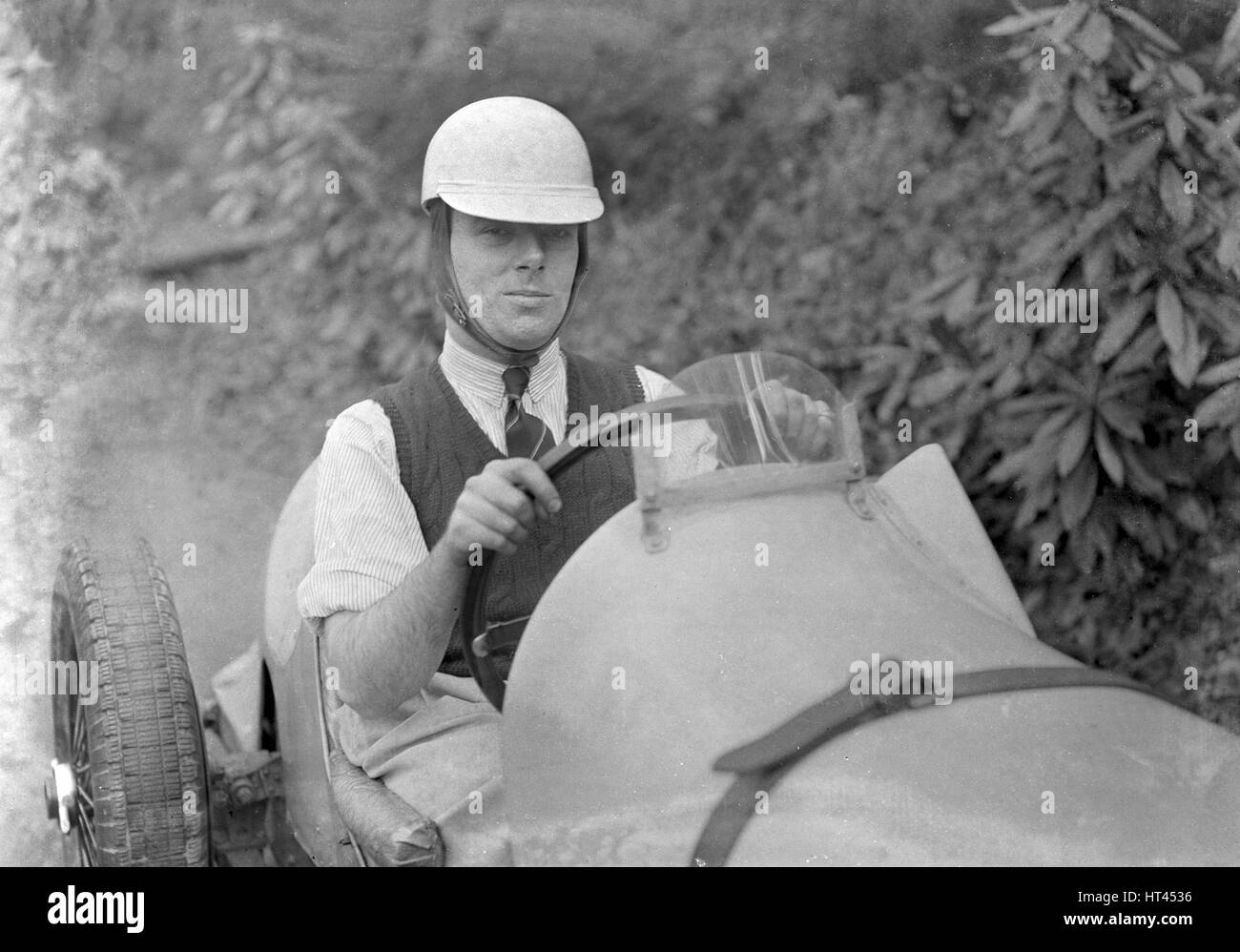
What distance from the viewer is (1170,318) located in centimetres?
327

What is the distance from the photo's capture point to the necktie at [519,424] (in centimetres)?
232

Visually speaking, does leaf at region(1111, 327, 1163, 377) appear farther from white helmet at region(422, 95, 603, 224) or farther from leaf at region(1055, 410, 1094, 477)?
white helmet at region(422, 95, 603, 224)

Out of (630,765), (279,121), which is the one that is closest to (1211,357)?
(630,765)

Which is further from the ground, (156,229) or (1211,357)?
(156,229)

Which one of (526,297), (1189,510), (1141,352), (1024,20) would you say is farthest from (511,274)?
(1189,510)

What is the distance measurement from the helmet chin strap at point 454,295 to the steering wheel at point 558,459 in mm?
416

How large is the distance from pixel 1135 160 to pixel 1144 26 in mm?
281

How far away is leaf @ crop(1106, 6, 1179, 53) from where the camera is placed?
10.6 ft

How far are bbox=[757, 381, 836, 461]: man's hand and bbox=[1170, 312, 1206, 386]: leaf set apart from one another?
1.59 metres

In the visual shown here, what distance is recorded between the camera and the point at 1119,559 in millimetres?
3564

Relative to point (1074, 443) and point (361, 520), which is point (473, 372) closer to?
point (361, 520)

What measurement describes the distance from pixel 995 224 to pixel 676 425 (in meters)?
1.93

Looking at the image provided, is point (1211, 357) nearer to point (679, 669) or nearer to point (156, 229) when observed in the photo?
point (679, 669)
